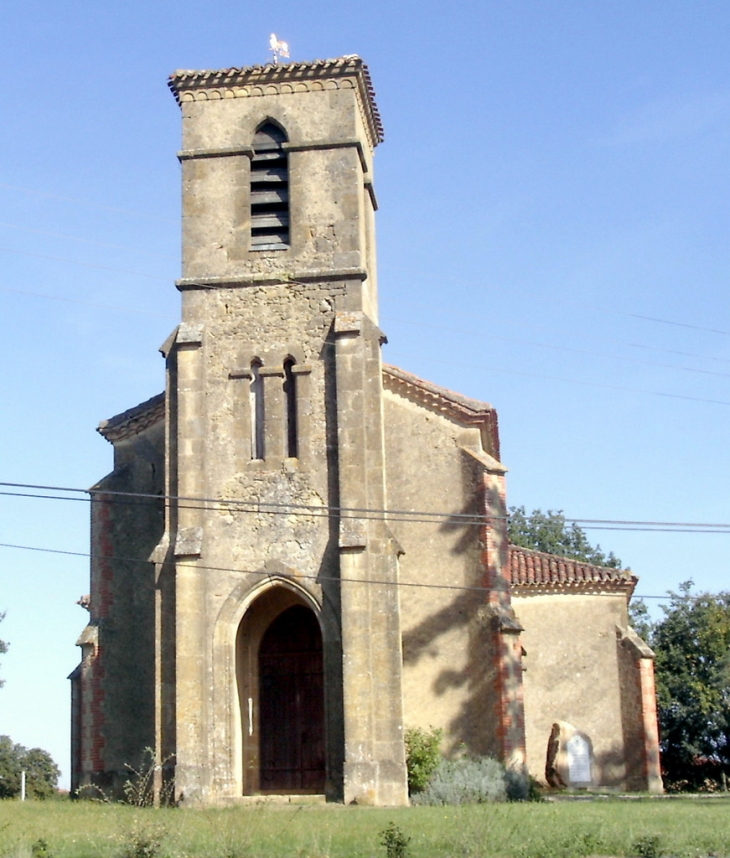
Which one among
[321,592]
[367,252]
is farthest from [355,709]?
[367,252]

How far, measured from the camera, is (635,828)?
1703 cm

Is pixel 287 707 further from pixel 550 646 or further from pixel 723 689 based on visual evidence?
pixel 723 689

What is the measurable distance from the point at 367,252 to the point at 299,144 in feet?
10.2

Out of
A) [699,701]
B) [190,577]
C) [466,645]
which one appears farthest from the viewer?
[699,701]

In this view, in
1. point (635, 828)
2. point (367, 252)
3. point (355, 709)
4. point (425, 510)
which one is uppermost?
point (367, 252)

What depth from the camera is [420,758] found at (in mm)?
25328

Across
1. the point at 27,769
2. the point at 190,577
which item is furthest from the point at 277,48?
the point at 27,769

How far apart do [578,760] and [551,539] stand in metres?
25.1

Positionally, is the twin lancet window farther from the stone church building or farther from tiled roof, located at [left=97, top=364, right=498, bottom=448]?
tiled roof, located at [left=97, top=364, right=498, bottom=448]

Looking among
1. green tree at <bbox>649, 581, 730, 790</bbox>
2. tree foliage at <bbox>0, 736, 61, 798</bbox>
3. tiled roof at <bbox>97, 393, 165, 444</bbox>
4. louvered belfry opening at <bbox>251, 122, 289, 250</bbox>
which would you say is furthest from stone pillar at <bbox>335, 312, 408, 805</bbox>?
tree foliage at <bbox>0, 736, 61, 798</bbox>

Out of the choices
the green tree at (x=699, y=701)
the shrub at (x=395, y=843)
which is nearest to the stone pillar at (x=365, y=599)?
the shrub at (x=395, y=843)

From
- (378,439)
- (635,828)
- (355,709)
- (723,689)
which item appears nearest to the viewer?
(635,828)

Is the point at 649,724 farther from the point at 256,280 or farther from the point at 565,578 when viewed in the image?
the point at 256,280

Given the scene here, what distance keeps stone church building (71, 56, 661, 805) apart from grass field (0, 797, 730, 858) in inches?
171
